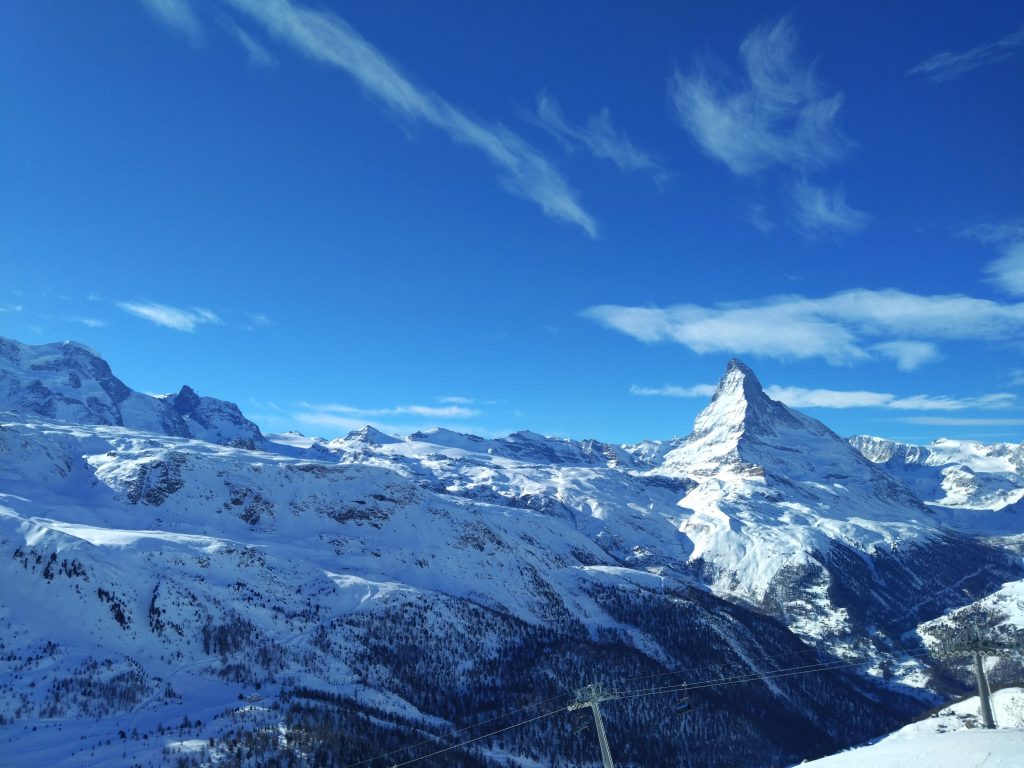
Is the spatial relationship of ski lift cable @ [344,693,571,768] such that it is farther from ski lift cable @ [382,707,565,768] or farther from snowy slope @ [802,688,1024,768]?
snowy slope @ [802,688,1024,768]

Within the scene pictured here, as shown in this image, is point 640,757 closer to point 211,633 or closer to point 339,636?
point 339,636

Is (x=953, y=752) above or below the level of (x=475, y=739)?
above

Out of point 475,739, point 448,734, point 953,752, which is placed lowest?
point 448,734

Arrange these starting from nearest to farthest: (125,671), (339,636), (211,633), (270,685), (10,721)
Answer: (10,721) → (125,671) → (270,685) → (211,633) → (339,636)

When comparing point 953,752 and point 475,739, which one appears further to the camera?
point 475,739

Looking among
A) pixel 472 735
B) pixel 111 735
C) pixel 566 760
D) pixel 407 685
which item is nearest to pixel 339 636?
pixel 407 685

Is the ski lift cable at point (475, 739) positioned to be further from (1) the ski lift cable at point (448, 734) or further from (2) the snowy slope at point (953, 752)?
(2) the snowy slope at point (953, 752)

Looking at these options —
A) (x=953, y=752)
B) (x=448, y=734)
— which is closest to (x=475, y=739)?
(x=448, y=734)

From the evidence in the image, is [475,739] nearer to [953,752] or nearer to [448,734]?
[448,734]

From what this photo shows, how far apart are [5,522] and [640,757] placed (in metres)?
186

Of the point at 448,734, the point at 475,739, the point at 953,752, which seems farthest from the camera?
the point at 448,734

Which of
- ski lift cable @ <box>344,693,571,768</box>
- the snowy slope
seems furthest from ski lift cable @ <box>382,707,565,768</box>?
the snowy slope

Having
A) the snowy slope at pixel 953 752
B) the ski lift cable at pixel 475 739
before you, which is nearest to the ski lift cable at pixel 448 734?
the ski lift cable at pixel 475 739

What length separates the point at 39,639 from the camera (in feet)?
465
